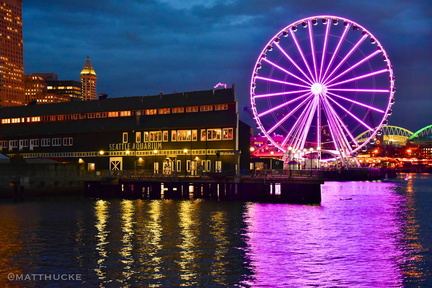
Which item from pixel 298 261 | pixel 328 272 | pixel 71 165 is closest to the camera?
pixel 328 272

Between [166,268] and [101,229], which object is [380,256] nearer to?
[166,268]

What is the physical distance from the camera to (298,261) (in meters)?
35.2

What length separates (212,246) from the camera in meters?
39.3

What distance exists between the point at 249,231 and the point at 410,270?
47.3 feet

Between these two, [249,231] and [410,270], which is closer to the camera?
[410,270]

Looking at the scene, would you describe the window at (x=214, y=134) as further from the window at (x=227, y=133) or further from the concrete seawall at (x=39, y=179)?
the concrete seawall at (x=39, y=179)

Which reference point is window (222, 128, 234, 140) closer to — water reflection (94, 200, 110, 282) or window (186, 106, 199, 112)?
window (186, 106, 199, 112)

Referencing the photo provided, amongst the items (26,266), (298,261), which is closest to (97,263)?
(26,266)

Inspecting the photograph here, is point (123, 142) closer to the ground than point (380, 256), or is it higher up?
higher up

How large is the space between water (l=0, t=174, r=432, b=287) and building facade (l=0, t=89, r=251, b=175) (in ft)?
60.4

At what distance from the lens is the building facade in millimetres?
79750

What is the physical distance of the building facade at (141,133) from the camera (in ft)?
262

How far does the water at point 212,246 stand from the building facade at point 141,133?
725 inches

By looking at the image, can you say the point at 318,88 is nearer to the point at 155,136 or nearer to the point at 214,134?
the point at 214,134
